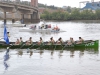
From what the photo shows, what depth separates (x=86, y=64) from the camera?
26.1m

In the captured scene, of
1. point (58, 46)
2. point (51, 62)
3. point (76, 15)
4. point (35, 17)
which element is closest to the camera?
point (51, 62)

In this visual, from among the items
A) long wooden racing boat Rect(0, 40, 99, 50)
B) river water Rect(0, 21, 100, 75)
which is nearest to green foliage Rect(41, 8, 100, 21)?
long wooden racing boat Rect(0, 40, 99, 50)

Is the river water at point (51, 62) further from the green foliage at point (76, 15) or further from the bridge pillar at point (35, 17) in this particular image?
the green foliage at point (76, 15)

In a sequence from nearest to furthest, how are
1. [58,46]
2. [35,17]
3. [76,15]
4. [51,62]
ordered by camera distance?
[51,62] < [58,46] < [35,17] < [76,15]

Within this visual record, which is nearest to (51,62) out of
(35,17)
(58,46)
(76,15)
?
(58,46)

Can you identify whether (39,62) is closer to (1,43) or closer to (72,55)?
(72,55)

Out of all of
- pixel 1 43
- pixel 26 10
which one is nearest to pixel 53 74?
pixel 1 43

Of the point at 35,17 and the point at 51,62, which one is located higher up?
the point at 35,17

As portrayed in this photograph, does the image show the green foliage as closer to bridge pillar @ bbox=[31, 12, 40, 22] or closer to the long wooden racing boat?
bridge pillar @ bbox=[31, 12, 40, 22]

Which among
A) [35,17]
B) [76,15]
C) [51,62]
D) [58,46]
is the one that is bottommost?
[51,62]

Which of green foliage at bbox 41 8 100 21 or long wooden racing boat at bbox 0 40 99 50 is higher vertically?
green foliage at bbox 41 8 100 21

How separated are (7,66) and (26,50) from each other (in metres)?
7.62

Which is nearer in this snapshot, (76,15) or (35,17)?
(35,17)

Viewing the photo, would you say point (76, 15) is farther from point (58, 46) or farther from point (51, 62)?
point (51, 62)
